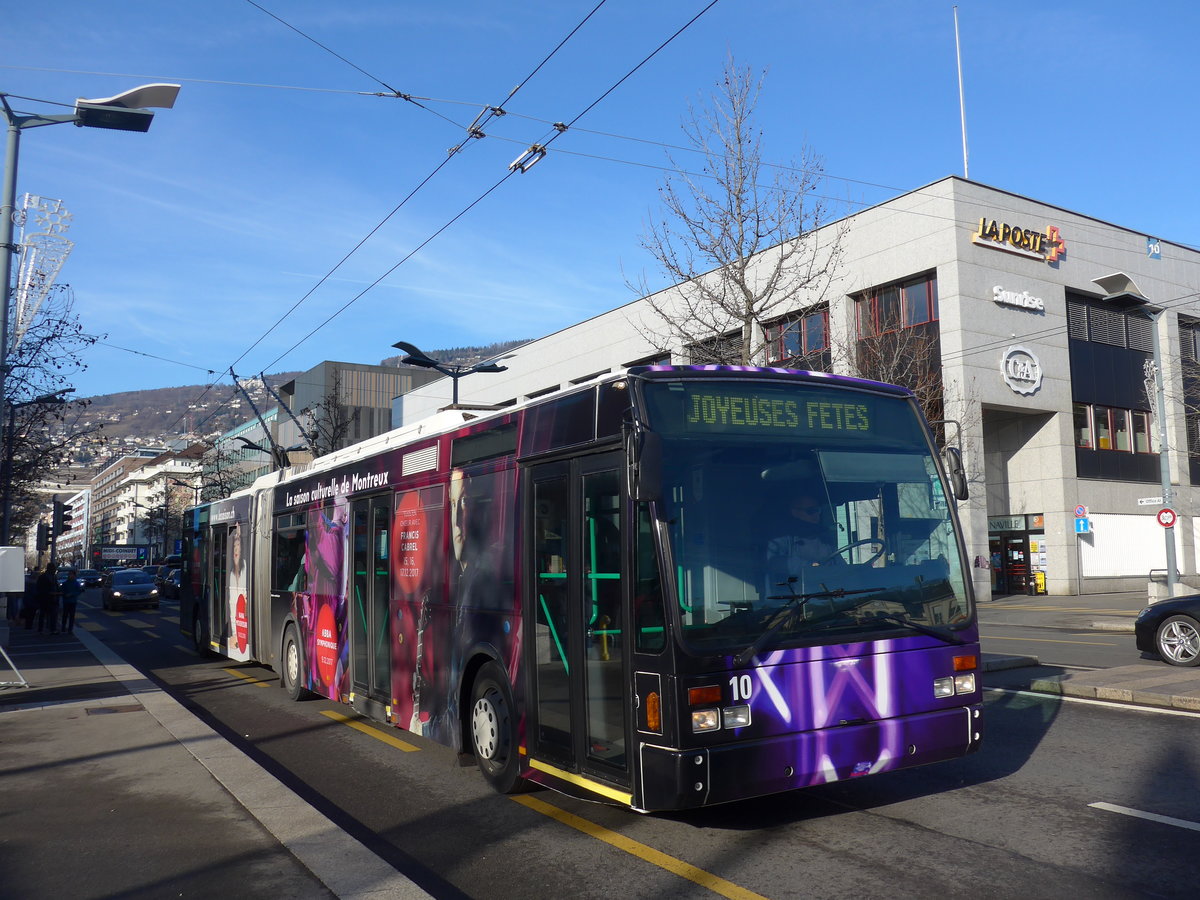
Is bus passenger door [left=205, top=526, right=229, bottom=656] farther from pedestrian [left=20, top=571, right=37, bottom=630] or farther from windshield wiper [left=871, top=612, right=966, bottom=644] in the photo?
windshield wiper [left=871, top=612, right=966, bottom=644]

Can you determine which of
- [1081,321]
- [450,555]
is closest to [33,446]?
[450,555]

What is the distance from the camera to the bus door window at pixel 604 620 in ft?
18.5

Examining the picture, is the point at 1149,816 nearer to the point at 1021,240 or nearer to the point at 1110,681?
the point at 1110,681

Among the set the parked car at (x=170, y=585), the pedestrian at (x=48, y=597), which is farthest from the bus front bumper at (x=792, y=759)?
the parked car at (x=170, y=585)

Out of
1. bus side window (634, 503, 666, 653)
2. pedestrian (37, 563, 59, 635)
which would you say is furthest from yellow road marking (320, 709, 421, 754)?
pedestrian (37, 563, 59, 635)

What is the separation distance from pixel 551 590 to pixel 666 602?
4.10 ft

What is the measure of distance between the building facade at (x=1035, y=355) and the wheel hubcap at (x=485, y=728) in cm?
2267

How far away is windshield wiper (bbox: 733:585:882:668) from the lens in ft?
17.4

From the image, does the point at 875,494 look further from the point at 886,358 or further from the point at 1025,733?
the point at 886,358

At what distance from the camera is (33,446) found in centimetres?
2808

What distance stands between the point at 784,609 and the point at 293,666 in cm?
872

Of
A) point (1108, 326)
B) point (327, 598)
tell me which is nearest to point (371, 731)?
point (327, 598)

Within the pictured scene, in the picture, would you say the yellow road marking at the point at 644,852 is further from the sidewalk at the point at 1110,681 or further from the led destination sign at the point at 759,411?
the sidewalk at the point at 1110,681

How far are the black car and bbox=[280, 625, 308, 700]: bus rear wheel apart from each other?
10902 mm
